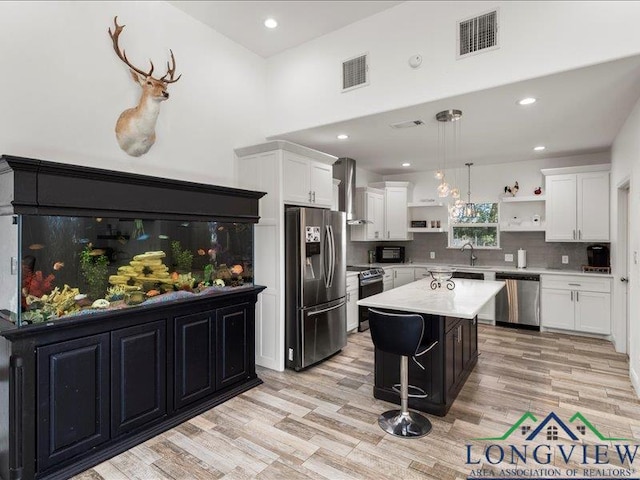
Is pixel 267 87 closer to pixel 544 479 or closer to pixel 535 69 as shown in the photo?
pixel 535 69

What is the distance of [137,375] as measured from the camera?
264 cm

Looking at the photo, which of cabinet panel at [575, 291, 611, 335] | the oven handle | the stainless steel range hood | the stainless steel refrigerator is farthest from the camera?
the stainless steel range hood

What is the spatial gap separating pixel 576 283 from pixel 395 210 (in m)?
3.14

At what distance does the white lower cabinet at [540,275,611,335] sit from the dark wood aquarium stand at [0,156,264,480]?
4789mm

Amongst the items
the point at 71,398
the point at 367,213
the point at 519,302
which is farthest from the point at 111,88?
the point at 519,302

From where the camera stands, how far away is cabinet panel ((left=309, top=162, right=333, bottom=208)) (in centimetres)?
438

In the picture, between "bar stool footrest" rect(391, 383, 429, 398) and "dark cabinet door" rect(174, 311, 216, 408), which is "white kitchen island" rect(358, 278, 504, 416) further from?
"dark cabinet door" rect(174, 311, 216, 408)

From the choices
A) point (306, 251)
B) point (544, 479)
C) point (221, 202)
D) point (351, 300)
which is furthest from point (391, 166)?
point (544, 479)

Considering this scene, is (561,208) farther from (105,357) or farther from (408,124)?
(105,357)

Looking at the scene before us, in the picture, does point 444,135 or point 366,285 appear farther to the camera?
point 366,285

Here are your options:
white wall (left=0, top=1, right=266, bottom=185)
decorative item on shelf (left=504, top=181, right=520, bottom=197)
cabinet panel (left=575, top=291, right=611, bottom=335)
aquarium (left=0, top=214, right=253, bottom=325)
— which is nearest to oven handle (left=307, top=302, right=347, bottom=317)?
aquarium (left=0, top=214, right=253, bottom=325)

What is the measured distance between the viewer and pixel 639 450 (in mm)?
2533

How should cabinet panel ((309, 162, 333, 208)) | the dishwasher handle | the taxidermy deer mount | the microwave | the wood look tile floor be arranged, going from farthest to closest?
the microwave, the dishwasher handle, cabinet panel ((309, 162, 333, 208)), the taxidermy deer mount, the wood look tile floor

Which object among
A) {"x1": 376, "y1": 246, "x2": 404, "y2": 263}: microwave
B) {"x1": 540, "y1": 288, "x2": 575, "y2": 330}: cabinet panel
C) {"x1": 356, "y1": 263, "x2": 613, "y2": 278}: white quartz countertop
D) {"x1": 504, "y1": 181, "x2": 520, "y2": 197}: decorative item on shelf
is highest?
{"x1": 504, "y1": 181, "x2": 520, "y2": 197}: decorative item on shelf
